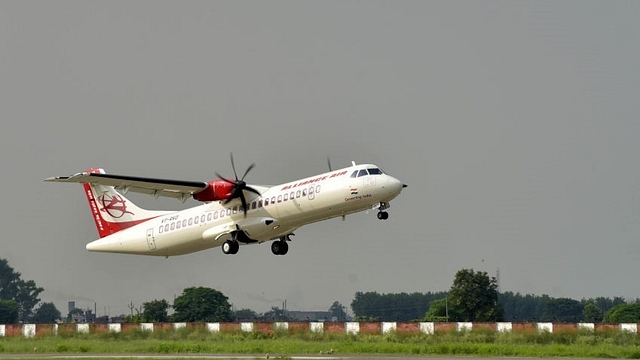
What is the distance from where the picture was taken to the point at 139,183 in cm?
4878

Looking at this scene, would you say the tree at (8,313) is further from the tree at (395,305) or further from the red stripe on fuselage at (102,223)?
the tree at (395,305)

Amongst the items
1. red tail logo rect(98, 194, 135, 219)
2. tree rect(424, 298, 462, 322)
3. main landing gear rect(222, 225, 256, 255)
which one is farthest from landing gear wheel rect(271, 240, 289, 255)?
tree rect(424, 298, 462, 322)

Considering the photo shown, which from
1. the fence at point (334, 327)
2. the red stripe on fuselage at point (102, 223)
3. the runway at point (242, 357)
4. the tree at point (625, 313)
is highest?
the red stripe on fuselage at point (102, 223)

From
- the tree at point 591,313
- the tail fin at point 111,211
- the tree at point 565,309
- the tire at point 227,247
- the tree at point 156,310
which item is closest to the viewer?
the tire at point 227,247

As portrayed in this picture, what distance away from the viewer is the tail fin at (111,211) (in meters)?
54.6

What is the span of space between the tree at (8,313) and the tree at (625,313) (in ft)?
130

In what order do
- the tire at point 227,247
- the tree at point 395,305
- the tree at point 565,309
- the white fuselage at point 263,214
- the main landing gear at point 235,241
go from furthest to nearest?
1. the tree at point 395,305
2. the tree at point 565,309
3. the tire at point 227,247
4. the main landing gear at point 235,241
5. the white fuselage at point 263,214

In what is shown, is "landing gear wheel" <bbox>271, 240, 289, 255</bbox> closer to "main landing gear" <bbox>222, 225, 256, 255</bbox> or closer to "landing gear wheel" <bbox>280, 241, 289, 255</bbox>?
"landing gear wheel" <bbox>280, 241, 289, 255</bbox>

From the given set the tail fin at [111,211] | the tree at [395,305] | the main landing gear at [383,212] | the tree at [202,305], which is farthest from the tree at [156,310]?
the tree at [395,305]

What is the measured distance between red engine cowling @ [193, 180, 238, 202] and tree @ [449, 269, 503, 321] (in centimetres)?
3005

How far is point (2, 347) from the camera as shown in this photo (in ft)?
Result: 156

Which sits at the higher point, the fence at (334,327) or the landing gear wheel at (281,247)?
the landing gear wheel at (281,247)

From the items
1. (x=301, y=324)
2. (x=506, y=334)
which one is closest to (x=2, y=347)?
(x=301, y=324)

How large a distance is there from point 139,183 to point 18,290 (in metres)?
54.9
